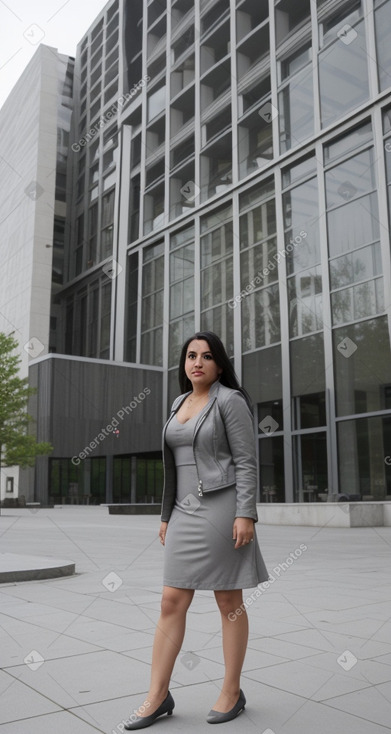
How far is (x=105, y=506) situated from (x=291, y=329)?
11.4 m

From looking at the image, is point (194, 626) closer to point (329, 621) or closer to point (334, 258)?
point (329, 621)

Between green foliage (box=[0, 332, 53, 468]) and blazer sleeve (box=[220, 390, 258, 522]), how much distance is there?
25.6 meters

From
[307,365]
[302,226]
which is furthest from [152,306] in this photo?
[307,365]

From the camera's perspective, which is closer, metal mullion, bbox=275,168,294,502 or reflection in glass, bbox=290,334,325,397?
reflection in glass, bbox=290,334,325,397

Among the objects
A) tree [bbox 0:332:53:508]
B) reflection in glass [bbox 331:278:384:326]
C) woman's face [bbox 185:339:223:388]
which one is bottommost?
woman's face [bbox 185:339:223:388]

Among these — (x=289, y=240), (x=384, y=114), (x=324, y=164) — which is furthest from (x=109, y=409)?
(x=384, y=114)

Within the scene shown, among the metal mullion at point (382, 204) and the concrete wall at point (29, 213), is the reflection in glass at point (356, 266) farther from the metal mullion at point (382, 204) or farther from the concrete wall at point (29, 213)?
the concrete wall at point (29, 213)

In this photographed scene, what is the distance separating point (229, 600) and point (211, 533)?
0.34 metres

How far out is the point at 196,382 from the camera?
333 centimetres

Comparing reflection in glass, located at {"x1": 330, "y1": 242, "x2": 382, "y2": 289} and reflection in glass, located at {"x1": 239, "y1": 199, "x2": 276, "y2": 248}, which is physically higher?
reflection in glass, located at {"x1": 239, "y1": 199, "x2": 276, "y2": 248}

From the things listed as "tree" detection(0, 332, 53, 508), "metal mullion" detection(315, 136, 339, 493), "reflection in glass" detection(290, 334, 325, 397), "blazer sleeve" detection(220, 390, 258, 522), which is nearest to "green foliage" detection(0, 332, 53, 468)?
"tree" detection(0, 332, 53, 508)

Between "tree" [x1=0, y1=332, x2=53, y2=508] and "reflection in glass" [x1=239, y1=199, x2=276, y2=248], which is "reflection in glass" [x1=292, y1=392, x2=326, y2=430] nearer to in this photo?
"reflection in glass" [x1=239, y1=199, x2=276, y2=248]

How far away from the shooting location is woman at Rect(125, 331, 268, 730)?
2.99 m

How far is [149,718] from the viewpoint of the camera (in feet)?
9.41
